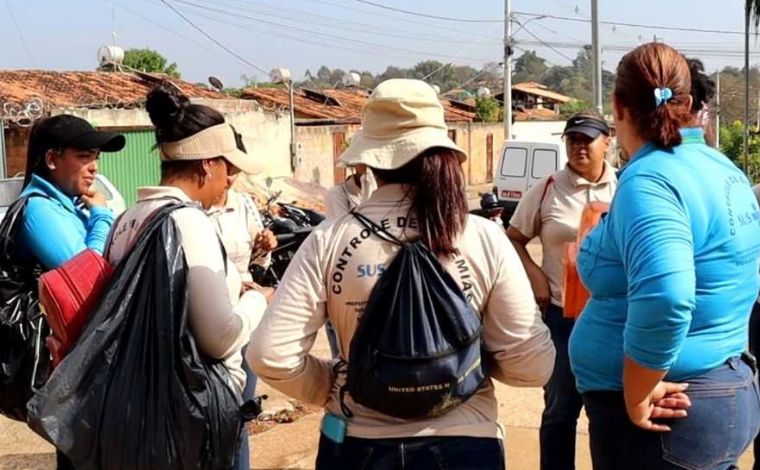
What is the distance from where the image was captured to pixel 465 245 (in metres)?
2.14

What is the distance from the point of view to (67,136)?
11.0 ft

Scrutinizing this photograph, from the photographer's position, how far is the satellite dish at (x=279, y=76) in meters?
25.5

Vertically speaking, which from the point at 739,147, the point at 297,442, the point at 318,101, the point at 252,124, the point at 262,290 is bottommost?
the point at 297,442

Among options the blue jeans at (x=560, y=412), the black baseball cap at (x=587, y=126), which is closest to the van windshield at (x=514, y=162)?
the black baseball cap at (x=587, y=126)

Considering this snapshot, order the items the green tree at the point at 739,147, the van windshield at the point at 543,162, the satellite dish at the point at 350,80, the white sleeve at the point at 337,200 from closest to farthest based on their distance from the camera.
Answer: the white sleeve at the point at 337,200 → the van windshield at the point at 543,162 → the green tree at the point at 739,147 → the satellite dish at the point at 350,80

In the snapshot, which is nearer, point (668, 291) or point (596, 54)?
point (668, 291)

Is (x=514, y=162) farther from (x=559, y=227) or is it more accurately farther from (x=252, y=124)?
(x=559, y=227)

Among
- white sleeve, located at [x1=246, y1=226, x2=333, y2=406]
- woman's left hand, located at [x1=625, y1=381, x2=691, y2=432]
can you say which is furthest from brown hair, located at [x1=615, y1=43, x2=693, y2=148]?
white sleeve, located at [x1=246, y1=226, x2=333, y2=406]

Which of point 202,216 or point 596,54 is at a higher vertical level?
point 596,54

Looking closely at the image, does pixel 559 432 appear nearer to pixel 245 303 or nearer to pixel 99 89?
pixel 245 303

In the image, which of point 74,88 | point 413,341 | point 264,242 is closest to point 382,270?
point 413,341

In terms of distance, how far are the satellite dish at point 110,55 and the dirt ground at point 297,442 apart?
19.5 meters

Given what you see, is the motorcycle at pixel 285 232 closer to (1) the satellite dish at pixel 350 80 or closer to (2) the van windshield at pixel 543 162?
(2) the van windshield at pixel 543 162

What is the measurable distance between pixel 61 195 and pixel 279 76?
23561 mm
